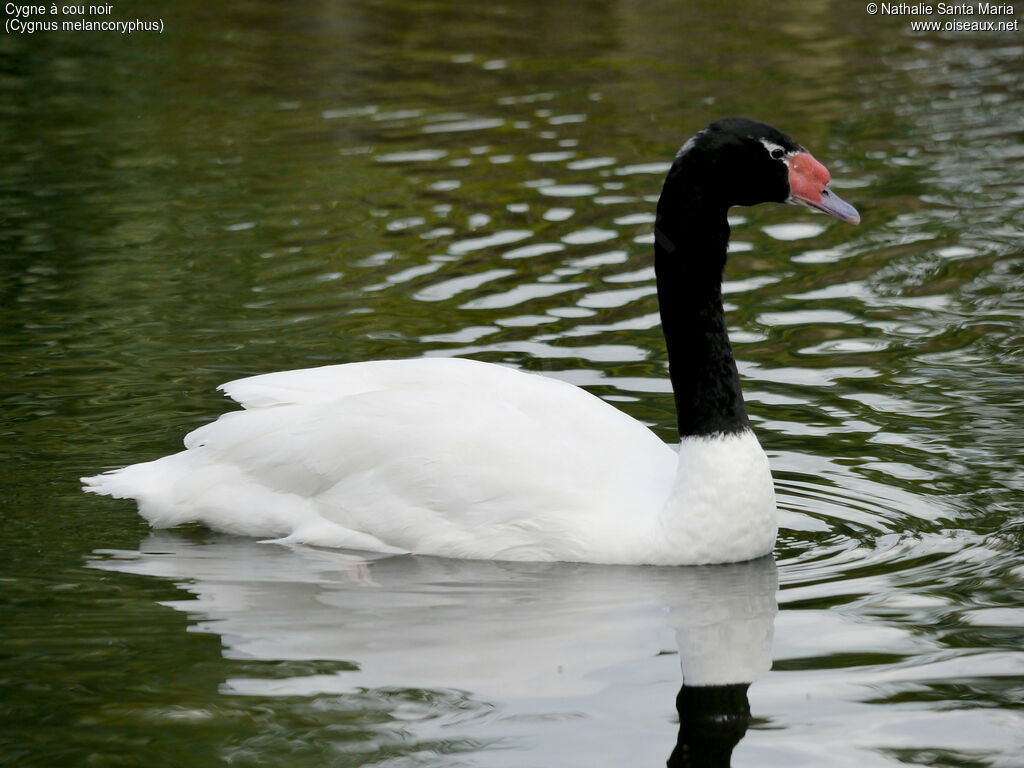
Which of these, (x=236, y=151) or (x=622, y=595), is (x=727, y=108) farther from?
(x=622, y=595)

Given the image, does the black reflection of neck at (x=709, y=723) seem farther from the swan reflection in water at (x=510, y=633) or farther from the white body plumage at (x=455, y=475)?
the white body plumage at (x=455, y=475)

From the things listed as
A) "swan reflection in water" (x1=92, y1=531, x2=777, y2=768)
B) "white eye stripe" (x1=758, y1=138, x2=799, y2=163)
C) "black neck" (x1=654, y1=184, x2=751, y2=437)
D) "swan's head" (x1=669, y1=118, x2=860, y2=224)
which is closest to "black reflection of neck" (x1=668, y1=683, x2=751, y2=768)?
"swan reflection in water" (x1=92, y1=531, x2=777, y2=768)

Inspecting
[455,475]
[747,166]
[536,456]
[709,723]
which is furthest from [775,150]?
[709,723]

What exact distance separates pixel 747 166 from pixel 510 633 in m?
2.18

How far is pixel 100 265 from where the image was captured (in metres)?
11.7

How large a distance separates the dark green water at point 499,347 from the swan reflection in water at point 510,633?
0.07ft

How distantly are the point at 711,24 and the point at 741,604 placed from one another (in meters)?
14.8

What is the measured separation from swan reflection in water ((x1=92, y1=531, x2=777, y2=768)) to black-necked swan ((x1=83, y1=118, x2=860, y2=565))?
0.13 m

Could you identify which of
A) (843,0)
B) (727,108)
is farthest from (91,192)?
(843,0)

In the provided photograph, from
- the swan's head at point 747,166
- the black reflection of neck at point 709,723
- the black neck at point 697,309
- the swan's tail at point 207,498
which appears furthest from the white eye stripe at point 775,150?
the swan's tail at point 207,498

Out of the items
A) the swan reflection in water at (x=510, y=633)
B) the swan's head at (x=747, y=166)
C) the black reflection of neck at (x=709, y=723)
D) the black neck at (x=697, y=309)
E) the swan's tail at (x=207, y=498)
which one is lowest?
the black reflection of neck at (x=709, y=723)

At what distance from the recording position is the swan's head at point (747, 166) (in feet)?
22.7

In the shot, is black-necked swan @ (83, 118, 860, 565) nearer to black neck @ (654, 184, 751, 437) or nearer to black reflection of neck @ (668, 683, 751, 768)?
black neck @ (654, 184, 751, 437)

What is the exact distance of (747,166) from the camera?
22.8ft
